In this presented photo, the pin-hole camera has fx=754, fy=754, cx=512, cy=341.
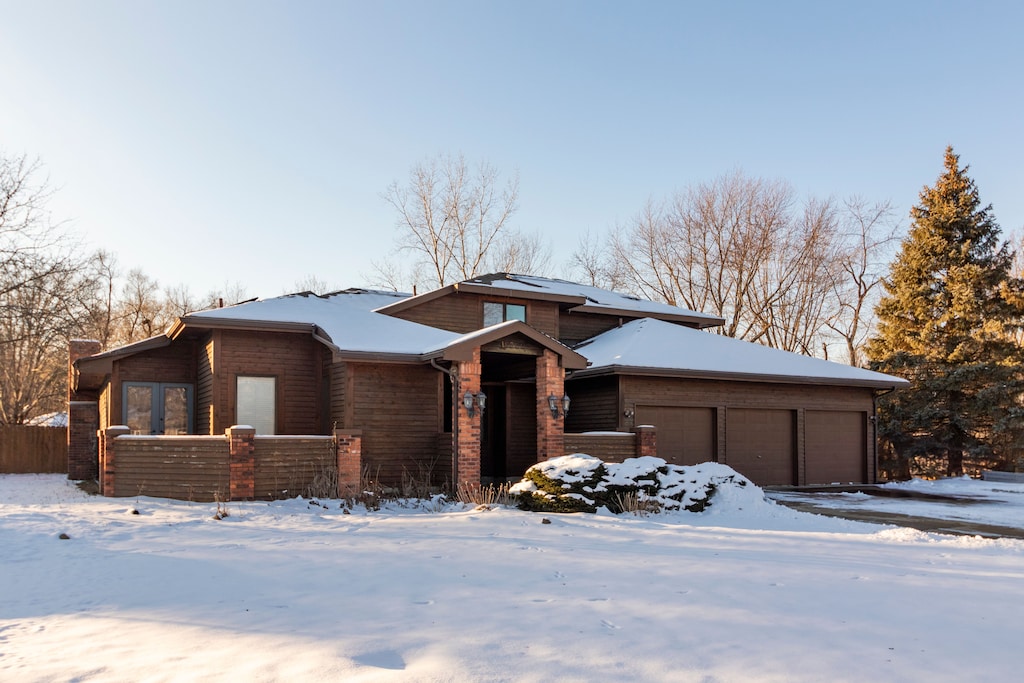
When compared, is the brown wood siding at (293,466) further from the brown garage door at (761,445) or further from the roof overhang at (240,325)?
the brown garage door at (761,445)

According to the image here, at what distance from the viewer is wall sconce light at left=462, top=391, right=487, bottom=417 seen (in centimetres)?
1423

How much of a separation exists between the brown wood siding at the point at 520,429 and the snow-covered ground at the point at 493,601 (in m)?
7.84

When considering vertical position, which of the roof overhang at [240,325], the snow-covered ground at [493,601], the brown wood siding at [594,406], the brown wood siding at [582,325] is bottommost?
the snow-covered ground at [493,601]

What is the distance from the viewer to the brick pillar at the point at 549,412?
586 inches

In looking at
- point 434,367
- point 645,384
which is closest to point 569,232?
point 645,384

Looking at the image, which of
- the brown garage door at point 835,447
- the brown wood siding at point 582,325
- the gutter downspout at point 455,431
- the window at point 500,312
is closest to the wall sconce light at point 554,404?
the gutter downspout at point 455,431

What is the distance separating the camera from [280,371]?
16.7m

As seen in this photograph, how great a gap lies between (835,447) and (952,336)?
777 centimetres

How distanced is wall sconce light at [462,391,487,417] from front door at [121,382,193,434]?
8160 millimetres

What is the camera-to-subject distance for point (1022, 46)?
55.6ft

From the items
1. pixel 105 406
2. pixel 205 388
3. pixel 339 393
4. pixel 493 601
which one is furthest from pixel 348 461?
pixel 105 406

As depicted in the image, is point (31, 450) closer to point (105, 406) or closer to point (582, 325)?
point (105, 406)

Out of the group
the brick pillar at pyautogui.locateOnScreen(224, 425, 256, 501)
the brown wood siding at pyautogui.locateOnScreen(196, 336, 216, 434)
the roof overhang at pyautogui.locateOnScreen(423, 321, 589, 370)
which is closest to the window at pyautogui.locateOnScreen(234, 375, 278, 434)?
the brown wood siding at pyautogui.locateOnScreen(196, 336, 216, 434)

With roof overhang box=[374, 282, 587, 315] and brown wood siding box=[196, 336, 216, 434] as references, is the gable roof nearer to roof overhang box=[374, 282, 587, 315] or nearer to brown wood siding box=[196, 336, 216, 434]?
roof overhang box=[374, 282, 587, 315]
